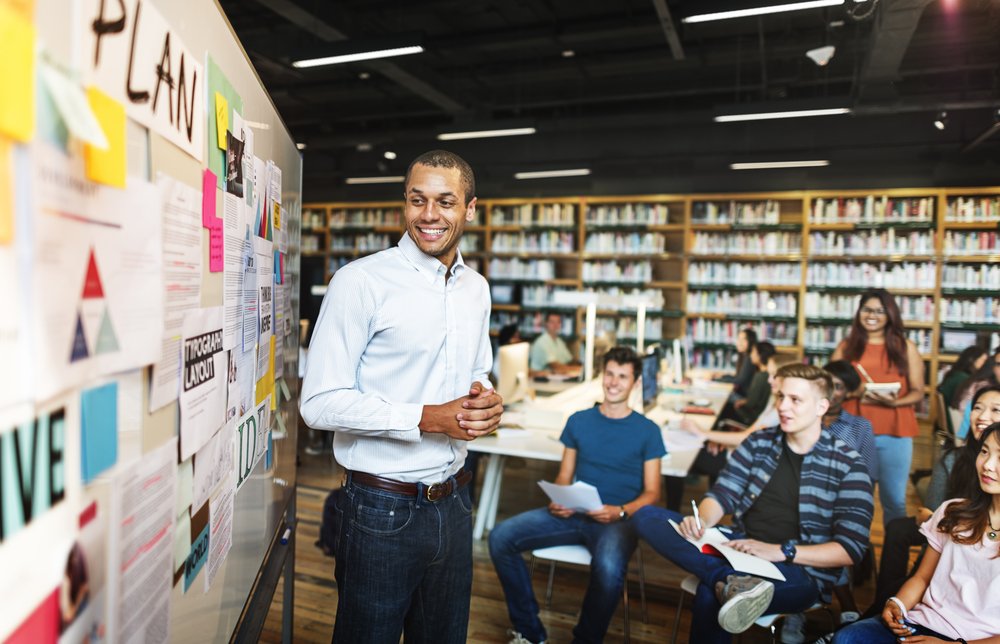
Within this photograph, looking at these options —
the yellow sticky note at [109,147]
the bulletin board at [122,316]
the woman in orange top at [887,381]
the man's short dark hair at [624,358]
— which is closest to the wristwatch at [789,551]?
the man's short dark hair at [624,358]

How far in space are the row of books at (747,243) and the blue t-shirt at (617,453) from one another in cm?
639

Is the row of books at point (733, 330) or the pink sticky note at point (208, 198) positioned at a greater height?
the pink sticky note at point (208, 198)

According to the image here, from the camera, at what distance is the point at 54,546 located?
0.63 meters

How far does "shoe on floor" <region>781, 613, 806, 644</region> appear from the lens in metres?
2.96

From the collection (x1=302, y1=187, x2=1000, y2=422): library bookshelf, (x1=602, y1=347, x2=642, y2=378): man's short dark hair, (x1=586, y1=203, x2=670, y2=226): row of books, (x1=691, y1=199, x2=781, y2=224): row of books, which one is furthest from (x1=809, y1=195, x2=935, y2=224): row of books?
(x1=602, y1=347, x2=642, y2=378): man's short dark hair

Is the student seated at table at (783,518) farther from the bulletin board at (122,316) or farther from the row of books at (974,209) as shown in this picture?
the row of books at (974,209)

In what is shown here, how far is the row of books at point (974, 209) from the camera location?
8.10 metres

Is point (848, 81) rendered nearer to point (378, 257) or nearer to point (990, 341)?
point (990, 341)

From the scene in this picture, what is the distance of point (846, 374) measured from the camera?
12.0ft

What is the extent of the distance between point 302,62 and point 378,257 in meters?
4.83

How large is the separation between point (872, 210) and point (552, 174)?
4.10 m

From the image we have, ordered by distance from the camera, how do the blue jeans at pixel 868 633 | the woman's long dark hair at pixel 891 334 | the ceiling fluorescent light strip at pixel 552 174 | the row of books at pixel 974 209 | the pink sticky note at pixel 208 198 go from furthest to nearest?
the ceiling fluorescent light strip at pixel 552 174 < the row of books at pixel 974 209 < the woman's long dark hair at pixel 891 334 < the blue jeans at pixel 868 633 < the pink sticky note at pixel 208 198

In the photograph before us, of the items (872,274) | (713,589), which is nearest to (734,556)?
(713,589)

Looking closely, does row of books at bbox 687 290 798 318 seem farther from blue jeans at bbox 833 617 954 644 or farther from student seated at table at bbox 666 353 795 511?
blue jeans at bbox 833 617 954 644
